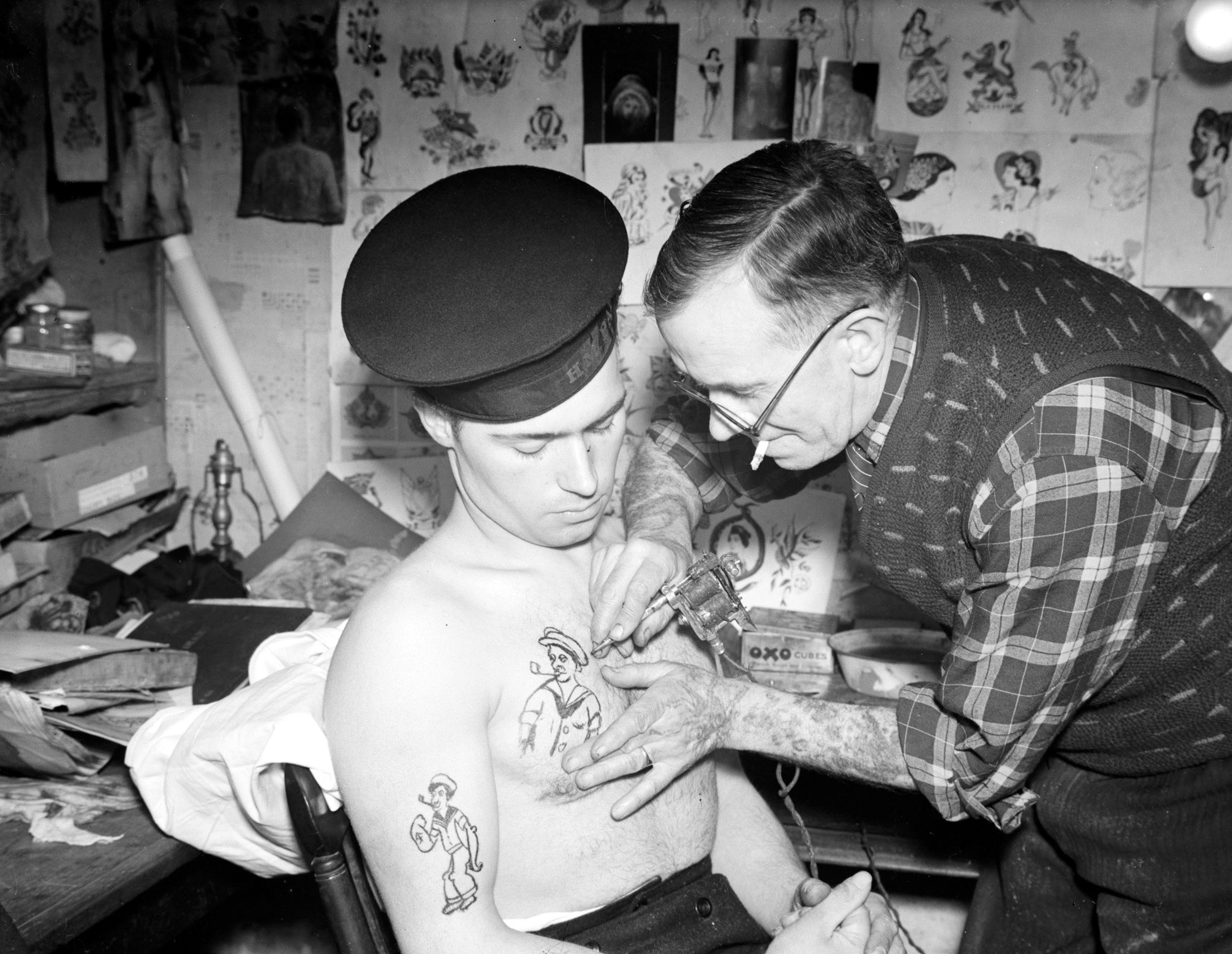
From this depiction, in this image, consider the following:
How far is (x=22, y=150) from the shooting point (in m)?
2.02

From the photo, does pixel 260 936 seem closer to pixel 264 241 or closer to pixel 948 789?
pixel 264 241

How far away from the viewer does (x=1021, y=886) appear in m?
1.81

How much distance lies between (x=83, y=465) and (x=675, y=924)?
1.65 meters

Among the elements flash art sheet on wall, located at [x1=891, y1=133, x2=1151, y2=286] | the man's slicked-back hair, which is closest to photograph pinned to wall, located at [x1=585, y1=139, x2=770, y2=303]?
flash art sheet on wall, located at [x1=891, y1=133, x2=1151, y2=286]


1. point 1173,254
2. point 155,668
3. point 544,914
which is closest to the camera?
point 544,914

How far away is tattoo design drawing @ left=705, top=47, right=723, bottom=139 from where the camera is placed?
220 cm

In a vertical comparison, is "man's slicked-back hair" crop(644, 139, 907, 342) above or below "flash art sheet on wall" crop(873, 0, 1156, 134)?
below

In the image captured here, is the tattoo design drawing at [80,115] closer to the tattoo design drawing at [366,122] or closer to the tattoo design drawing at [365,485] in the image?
the tattoo design drawing at [366,122]

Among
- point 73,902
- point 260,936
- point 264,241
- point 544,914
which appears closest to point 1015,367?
point 544,914

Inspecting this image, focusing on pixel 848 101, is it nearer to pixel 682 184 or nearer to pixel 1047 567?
pixel 682 184

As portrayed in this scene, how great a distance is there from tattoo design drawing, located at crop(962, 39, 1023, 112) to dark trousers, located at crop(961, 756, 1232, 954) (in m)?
1.37

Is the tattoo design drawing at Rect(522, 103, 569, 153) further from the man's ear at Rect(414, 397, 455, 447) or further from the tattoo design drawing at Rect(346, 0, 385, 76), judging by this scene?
the man's ear at Rect(414, 397, 455, 447)

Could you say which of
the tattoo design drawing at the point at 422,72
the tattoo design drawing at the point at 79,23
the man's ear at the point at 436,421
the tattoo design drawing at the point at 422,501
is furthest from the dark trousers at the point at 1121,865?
the tattoo design drawing at the point at 79,23

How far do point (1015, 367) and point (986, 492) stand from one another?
0.53ft
